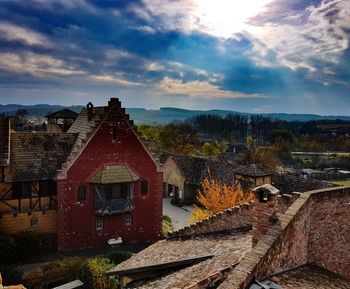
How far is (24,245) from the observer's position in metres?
28.6

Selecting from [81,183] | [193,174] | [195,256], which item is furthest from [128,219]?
[195,256]

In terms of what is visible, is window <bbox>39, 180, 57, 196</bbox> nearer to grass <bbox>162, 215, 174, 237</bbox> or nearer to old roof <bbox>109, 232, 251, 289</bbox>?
grass <bbox>162, 215, 174, 237</bbox>

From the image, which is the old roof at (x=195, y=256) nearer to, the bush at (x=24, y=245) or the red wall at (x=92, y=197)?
the red wall at (x=92, y=197)

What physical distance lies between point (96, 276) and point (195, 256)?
1262cm

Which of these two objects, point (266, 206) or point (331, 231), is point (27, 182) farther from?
point (331, 231)

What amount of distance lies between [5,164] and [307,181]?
1189 inches

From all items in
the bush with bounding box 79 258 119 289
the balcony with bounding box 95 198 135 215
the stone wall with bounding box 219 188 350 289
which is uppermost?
the stone wall with bounding box 219 188 350 289

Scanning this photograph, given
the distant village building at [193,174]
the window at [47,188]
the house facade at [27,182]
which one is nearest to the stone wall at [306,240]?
the house facade at [27,182]

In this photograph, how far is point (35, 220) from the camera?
3034 cm

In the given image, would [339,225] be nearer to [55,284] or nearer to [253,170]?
[55,284]

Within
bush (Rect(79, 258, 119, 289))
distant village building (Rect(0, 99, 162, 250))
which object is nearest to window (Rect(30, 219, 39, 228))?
distant village building (Rect(0, 99, 162, 250))

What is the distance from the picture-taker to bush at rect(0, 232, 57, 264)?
88.4 feet

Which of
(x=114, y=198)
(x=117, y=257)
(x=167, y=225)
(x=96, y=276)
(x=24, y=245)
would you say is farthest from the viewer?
(x=167, y=225)

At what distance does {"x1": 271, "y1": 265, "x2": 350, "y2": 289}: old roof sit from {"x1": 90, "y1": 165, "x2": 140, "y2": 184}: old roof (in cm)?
2183
